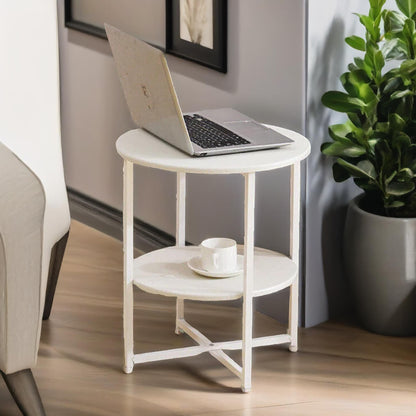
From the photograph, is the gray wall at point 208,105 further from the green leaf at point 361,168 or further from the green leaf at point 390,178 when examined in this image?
the green leaf at point 390,178

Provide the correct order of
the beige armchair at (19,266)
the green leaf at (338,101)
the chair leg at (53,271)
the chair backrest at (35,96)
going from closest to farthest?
the beige armchair at (19,266), the chair backrest at (35,96), the green leaf at (338,101), the chair leg at (53,271)

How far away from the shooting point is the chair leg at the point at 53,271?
2754 mm

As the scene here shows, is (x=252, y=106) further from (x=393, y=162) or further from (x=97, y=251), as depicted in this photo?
(x=97, y=251)

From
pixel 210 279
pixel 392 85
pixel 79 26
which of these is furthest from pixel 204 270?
pixel 79 26

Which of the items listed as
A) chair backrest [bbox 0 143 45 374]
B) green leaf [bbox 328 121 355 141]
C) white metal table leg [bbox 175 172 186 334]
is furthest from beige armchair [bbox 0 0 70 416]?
green leaf [bbox 328 121 355 141]

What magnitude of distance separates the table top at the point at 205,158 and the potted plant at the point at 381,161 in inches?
8.5

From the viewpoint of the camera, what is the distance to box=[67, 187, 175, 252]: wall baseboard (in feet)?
10.6

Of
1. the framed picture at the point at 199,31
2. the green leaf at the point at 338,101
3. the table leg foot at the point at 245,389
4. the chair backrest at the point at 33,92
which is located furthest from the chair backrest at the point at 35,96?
the green leaf at the point at 338,101

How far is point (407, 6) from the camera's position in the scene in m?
2.54

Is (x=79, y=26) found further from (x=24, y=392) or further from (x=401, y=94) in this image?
(x=24, y=392)

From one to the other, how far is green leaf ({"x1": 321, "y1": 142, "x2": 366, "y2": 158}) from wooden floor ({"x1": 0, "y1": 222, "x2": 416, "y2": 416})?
1.65ft

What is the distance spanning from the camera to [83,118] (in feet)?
11.5

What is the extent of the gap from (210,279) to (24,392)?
20.6 inches

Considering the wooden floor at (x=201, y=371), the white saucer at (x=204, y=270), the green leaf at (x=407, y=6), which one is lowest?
→ the wooden floor at (x=201, y=371)
